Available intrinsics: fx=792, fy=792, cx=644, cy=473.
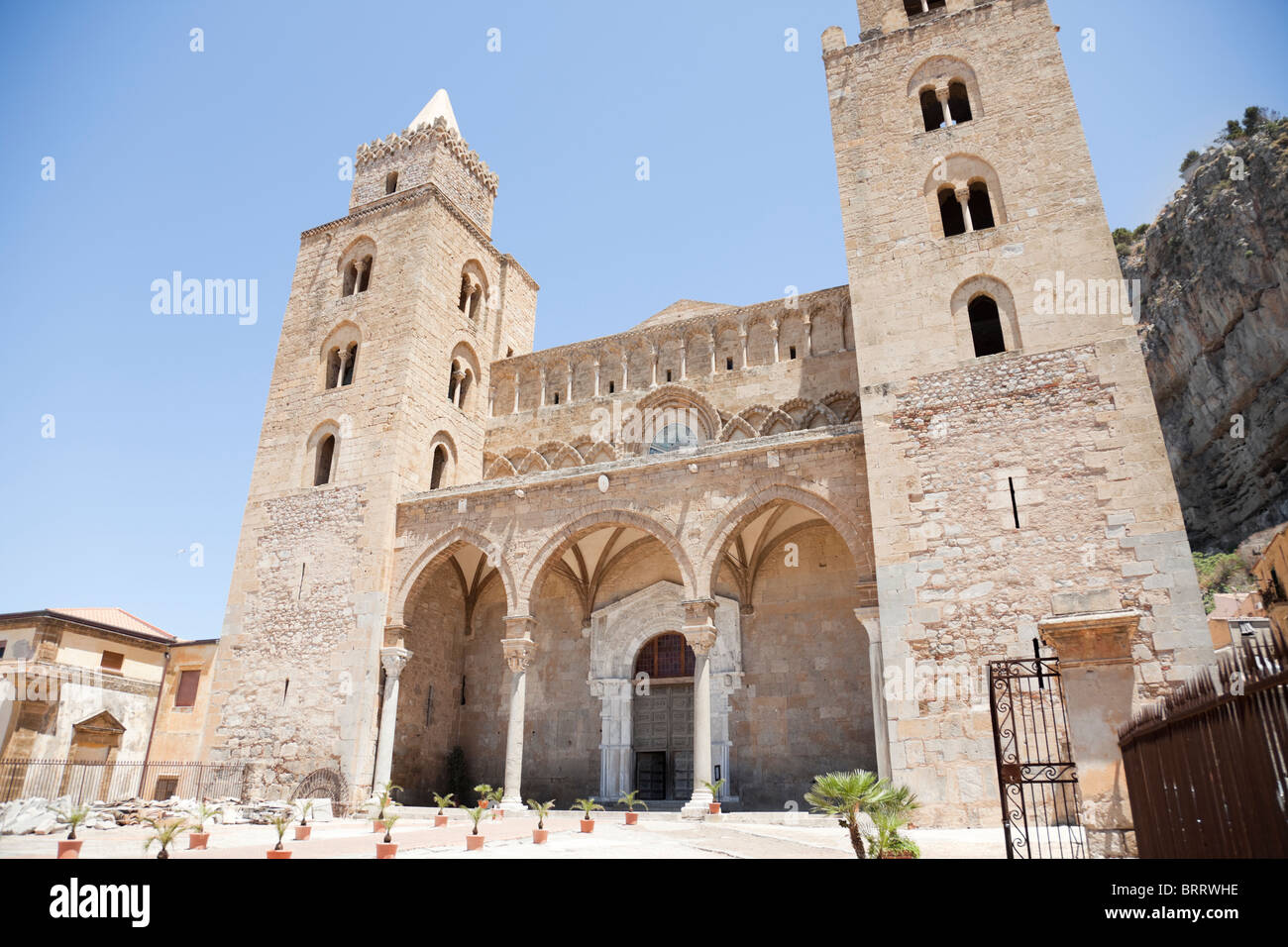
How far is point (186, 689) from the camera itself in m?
23.0

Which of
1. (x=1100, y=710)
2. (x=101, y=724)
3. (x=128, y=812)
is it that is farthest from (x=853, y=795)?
(x=101, y=724)

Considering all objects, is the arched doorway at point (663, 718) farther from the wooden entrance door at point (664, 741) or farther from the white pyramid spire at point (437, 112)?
the white pyramid spire at point (437, 112)

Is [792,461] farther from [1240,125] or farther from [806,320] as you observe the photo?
[1240,125]

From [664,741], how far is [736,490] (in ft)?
20.5

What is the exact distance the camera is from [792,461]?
14359mm

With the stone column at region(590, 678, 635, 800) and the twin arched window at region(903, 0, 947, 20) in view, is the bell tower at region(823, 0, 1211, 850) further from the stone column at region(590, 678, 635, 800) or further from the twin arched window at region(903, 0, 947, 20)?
the stone column at region(590, 678, 635, 800)

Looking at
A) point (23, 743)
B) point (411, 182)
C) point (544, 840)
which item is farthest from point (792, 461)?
point (23, 743)

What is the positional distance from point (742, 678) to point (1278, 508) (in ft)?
81.3

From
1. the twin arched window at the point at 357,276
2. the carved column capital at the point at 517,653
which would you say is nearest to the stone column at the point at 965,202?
the carved column capital at the point at 517,653

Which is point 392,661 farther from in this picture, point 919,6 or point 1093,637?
point 919,6

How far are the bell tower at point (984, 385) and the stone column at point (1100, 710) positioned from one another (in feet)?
15.8

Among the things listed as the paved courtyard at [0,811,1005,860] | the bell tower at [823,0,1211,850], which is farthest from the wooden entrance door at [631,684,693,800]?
the bell tower at [823,0,1211,850]

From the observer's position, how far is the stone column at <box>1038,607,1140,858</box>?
5.11 m

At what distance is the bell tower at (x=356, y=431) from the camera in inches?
642
